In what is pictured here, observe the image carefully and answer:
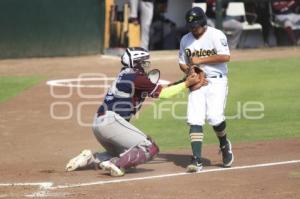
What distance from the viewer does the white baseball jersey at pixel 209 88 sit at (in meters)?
8.79

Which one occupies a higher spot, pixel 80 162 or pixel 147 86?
pixel 147 86

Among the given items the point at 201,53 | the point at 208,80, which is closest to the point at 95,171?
the point at 208,80

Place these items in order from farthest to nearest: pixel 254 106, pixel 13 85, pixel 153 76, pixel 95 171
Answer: pixel 13 85
pixel 254 106
pixel 95 171
pixel 153 76

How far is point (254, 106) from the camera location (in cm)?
1361

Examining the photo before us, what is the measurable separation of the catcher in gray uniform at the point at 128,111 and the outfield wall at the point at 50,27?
34.2ft

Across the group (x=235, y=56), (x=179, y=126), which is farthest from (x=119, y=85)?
(x=235, y=56)

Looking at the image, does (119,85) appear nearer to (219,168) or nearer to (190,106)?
(190,106)

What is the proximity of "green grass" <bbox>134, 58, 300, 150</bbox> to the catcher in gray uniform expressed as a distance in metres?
1.93

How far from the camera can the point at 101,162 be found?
8.84 metres

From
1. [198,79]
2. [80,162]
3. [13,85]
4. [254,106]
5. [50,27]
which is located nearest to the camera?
[198,79]

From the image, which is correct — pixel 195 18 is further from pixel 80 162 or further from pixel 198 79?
pixel 80 162

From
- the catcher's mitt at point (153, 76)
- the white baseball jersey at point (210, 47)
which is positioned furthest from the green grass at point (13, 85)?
the white baseball jersey at point (210, 47)

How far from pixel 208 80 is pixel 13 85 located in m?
7.75

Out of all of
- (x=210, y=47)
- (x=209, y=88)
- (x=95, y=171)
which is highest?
(x=210, y=47)
